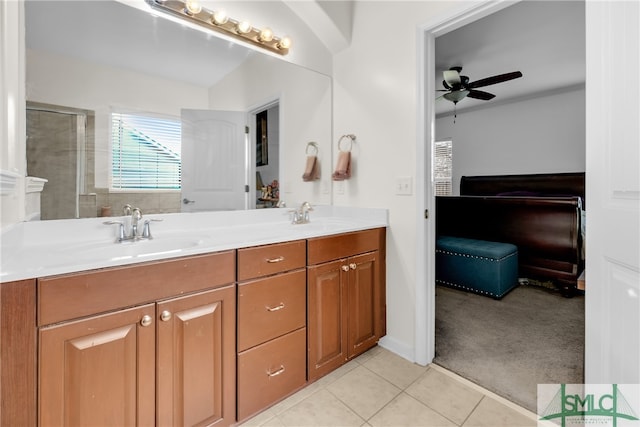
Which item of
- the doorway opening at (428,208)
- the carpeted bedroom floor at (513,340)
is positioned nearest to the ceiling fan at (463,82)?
the doorway opening at (428,208)

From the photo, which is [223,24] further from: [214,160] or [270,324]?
[270,324]

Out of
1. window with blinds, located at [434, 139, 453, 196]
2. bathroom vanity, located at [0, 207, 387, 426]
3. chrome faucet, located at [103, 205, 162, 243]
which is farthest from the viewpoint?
window with blinds, located at [434, 139, 453, 196]

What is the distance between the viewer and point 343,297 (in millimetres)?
1704

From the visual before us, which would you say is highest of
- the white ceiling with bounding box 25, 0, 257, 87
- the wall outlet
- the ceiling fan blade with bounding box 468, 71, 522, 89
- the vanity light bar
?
the ceiling fan blade with bounding box 468, 71, 522, 89

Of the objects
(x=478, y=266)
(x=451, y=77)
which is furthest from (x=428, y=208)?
(x=451, y=77)

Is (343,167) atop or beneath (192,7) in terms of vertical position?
beneath

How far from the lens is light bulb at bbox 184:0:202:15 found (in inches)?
61.0

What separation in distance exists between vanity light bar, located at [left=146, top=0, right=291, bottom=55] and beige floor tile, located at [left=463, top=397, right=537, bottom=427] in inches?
91.8

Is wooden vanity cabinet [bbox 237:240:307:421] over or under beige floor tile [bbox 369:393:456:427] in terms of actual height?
over

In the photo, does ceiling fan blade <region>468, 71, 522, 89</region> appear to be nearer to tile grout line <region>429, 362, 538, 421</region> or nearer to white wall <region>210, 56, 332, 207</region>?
white wall <region>210, 56, 332, 207</region>

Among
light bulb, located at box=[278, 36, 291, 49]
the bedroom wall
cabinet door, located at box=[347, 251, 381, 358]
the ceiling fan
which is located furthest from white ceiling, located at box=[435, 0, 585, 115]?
cabinet door, located at box=[347, 251, 381, 358]

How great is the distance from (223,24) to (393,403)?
2.25 metres

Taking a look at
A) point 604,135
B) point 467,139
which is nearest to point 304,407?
point 604,135

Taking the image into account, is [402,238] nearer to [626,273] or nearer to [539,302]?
[626,273]
